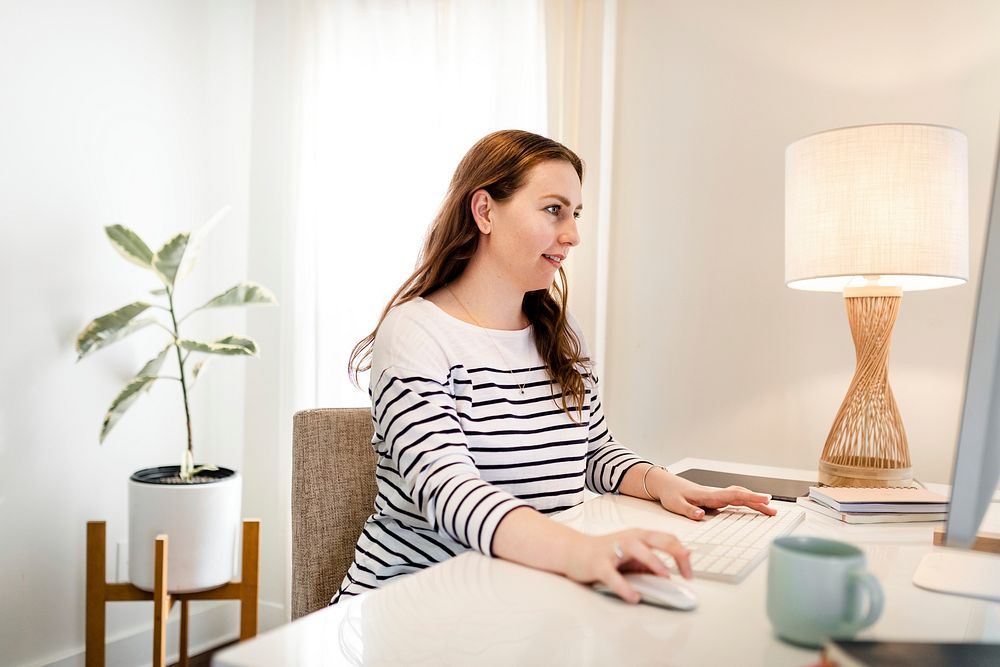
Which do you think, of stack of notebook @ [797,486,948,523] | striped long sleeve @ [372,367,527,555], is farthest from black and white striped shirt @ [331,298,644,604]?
stack of notebook @ [797,486,948,523]

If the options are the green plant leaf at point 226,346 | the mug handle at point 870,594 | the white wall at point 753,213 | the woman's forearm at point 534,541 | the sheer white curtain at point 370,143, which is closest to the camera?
the mug handle at point 870,594

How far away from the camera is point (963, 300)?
1814 mm

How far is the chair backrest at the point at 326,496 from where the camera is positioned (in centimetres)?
131

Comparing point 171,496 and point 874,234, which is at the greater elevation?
point 874,234

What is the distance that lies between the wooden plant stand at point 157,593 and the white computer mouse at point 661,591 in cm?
148

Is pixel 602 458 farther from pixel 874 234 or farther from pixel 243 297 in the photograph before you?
pixel 243 297

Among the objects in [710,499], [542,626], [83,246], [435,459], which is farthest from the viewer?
[83,246]

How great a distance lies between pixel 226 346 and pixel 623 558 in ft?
Result: 5.19

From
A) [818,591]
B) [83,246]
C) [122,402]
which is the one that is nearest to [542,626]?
[818,591]

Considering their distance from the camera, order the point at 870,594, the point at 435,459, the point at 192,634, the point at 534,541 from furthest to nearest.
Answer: the point at 192,634 → the point at 435,459 → the point at 534,541 → the point at 870,594

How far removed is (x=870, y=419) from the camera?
1535 millimetres

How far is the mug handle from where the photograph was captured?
1.93 feet

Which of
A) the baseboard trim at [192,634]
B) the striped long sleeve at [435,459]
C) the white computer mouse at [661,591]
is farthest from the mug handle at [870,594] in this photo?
the baseboard trim at [192,634]

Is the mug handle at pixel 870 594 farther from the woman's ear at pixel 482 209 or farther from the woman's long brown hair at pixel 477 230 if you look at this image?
the woman's ear at pixel 482 209
